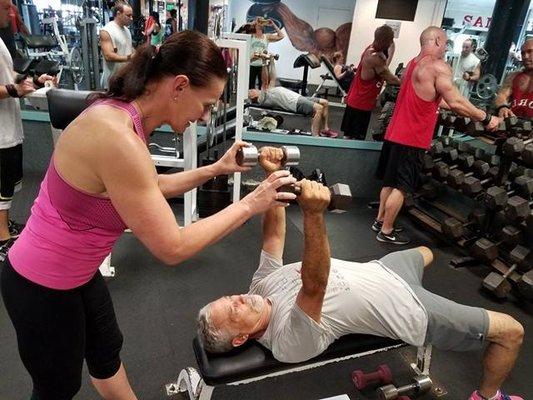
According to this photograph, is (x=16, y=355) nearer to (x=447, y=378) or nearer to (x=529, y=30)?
(x=447, y=378)

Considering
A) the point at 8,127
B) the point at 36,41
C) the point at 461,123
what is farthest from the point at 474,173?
the point at 36,41

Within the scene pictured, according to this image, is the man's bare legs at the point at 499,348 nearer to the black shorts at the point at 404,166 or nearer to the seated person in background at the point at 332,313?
the seated person in background at the point at 332,313

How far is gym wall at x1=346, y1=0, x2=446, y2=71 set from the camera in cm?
756

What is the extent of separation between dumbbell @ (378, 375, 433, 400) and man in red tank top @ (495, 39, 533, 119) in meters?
1.98

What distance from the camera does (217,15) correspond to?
2.45 m

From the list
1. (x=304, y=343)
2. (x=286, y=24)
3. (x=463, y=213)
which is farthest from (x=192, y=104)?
(x=286, y=24)

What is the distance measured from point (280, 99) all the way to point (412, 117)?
1894 millimetres

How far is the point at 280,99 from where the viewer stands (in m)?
4.36

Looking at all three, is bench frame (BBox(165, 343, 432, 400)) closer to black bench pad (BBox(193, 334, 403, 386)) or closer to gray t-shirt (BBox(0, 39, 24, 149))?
black bench pad (BBox(193, 334, 403, 386))

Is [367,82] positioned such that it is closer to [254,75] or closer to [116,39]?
[116,39]

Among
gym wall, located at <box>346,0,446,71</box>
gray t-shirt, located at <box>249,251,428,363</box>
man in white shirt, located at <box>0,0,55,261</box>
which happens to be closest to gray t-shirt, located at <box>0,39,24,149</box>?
man in white shirt, located at <box>0,0,55,261</box>

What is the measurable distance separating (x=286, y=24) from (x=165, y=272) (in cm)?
807

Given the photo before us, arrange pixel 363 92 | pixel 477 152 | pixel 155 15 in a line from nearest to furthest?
pixel 477 152 → pixel 363 92 → pixel 155 15

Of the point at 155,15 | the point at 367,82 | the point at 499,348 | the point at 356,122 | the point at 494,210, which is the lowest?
the point at 499,348
